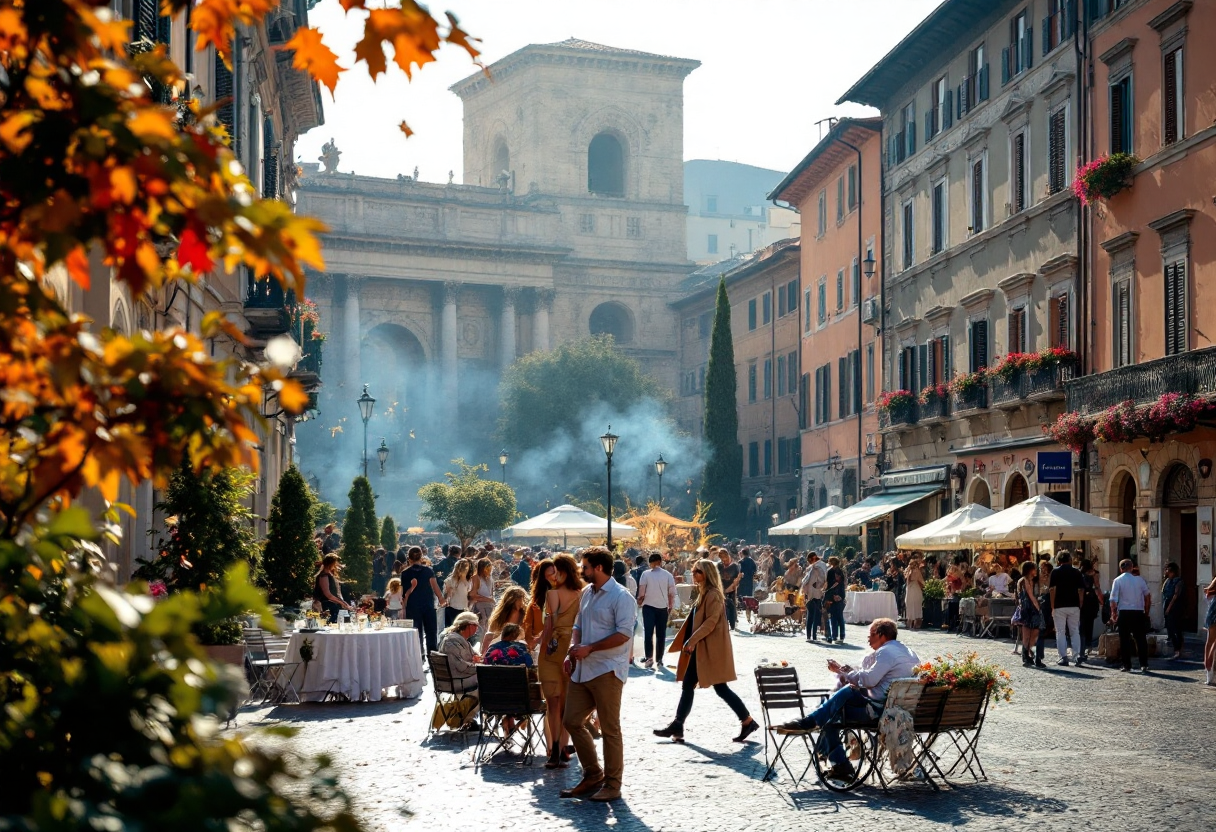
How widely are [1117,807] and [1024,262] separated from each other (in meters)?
23.8

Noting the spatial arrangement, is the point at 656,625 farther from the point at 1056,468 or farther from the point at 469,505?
the point at 469,505

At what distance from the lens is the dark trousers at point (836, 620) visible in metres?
28.1

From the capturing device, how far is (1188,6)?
25766 mm

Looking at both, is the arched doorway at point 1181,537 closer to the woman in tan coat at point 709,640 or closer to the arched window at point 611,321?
the woman in tan coat at point 709,640

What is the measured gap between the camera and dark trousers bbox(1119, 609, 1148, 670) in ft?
71.3

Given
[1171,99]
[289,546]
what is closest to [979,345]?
[1171,99]

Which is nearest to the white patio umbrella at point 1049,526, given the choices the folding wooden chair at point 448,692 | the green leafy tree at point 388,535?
the folding wooden chair at point 448,692

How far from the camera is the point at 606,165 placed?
8781 centimetres

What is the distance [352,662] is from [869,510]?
23283 millimetres

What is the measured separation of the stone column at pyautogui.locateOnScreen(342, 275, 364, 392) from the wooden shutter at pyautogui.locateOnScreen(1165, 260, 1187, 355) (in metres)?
54.2

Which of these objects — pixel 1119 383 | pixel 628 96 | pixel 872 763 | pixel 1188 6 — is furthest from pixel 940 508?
pixel 628 96

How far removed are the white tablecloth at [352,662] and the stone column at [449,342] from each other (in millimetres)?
61760

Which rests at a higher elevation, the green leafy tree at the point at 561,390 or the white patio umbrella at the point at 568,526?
the green leafy tree at the point at 561,390

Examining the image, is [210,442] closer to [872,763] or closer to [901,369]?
[872,763]
